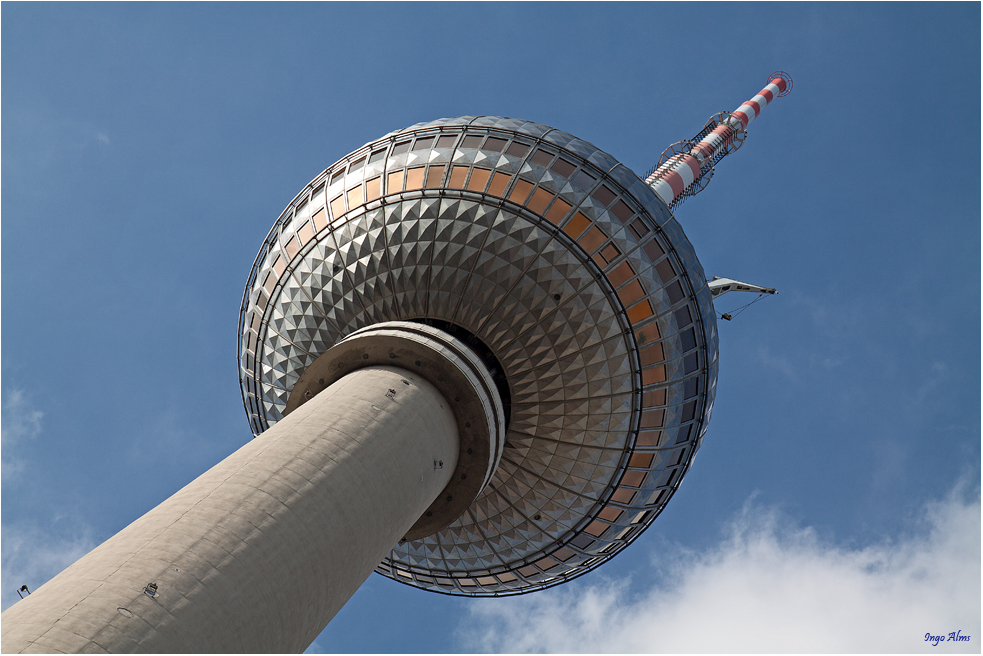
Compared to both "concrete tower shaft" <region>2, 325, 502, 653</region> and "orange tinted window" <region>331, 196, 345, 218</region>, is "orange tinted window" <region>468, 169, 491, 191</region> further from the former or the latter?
"concrete tower shaft" <region>2, 325, 502, 653</region>

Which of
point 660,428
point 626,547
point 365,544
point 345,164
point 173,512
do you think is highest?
point 345,164

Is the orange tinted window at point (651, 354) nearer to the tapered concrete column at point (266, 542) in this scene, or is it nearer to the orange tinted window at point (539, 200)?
the orange tinted window at point (539, 200)

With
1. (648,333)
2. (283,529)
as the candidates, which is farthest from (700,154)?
(283,529)

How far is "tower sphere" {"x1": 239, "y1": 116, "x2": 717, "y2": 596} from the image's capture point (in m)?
23.6

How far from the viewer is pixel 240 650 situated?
1374cm

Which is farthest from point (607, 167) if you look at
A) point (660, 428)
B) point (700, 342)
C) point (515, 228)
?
point (660, 428)

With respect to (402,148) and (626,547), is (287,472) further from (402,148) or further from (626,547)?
(626,547)

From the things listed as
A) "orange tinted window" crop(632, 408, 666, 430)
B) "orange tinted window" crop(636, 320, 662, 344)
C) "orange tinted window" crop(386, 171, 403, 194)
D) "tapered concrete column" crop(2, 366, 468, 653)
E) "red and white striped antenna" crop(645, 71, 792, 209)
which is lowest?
"tapered concrete column" crop(2, 366, 468, 653)

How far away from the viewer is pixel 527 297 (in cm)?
2345

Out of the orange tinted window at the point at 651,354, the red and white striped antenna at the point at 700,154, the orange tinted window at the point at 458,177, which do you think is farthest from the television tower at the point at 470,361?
the red and white striped antenna at the point at 700,154

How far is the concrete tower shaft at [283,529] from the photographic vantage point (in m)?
12.5

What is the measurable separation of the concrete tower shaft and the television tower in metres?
0.09

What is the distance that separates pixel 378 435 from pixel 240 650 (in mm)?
6650

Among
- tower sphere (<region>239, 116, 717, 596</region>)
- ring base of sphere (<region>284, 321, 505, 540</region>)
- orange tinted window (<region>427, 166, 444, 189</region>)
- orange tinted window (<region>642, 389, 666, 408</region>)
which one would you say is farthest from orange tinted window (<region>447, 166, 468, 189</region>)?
orange tinted window (<region>642, 389, 666, 408</region>)
